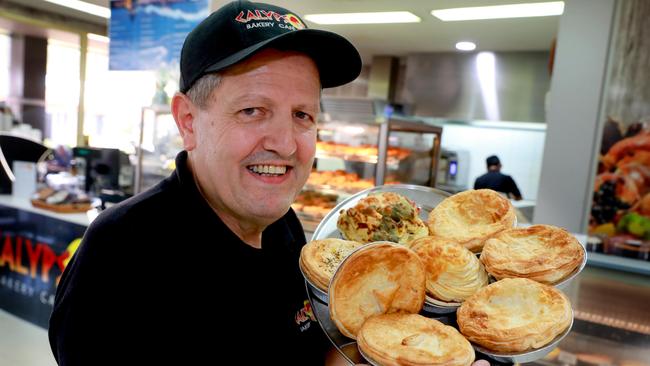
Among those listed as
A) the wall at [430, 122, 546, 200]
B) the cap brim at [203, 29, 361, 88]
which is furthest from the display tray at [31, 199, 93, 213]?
the wall at [430, 122, 546, 200]

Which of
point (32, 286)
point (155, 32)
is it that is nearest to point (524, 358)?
point (32, 286)

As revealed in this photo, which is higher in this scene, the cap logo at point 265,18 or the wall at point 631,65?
the wall at point 631,65

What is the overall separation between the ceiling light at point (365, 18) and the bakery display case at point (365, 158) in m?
1.52

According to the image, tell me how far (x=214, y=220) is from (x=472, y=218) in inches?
24.8

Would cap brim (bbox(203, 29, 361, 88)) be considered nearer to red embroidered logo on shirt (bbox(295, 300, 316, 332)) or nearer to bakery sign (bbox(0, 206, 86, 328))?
red embroidered logo on shirt (bbox(295, 300, 316, 332))

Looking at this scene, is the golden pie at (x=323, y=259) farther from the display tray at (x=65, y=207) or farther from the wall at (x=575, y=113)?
the display tray at (x=65, y=207)

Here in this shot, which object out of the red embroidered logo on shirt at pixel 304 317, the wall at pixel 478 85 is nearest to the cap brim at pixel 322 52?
the red embroidered logo on shirt at pixel 304 317

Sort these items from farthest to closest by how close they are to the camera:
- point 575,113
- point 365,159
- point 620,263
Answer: point 365,159
point 575,113
point 620,263

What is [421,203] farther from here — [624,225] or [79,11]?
[79,11]

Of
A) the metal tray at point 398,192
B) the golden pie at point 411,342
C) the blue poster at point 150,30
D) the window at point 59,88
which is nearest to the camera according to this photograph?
the golden pie at point 411,342

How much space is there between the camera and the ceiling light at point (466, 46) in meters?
6.81

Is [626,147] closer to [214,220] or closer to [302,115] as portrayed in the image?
[302,115]

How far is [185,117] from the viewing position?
117cm

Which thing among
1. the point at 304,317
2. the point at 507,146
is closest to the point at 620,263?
the point at 304,317
